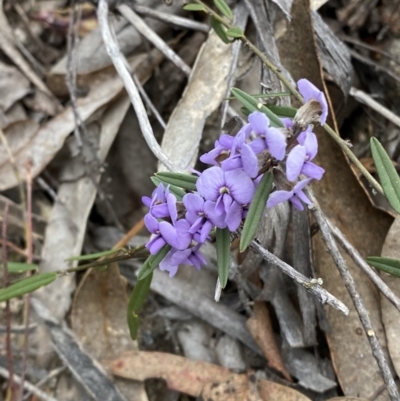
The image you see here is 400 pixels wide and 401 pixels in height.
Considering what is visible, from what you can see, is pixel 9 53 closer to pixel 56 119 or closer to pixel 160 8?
pixel 56 119

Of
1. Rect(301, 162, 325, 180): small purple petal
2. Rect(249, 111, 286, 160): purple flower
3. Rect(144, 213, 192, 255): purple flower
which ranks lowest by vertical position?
Rect(144, 213, 192, 255): purple flower

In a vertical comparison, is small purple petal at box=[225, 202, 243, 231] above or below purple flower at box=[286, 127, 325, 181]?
below

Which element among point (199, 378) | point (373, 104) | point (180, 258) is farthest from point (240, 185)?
point (373, 104)

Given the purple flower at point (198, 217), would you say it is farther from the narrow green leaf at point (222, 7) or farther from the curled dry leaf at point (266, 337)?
the narrow green leaf at point (222, 7)

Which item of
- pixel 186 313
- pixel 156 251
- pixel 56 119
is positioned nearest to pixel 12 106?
pixel 56 119

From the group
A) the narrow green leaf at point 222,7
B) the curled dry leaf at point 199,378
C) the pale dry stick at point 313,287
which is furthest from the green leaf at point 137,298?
the narrow green leaf at point 222,7

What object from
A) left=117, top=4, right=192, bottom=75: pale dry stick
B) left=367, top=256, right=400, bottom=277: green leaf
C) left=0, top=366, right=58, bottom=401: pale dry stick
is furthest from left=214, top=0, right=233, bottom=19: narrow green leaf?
left=0, top=366, right=58, bottom=401: pale dry stick

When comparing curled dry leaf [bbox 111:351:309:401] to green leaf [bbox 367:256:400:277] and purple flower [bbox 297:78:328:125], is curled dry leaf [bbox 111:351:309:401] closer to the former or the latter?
green leaf [bbox 367:256:400:277]
